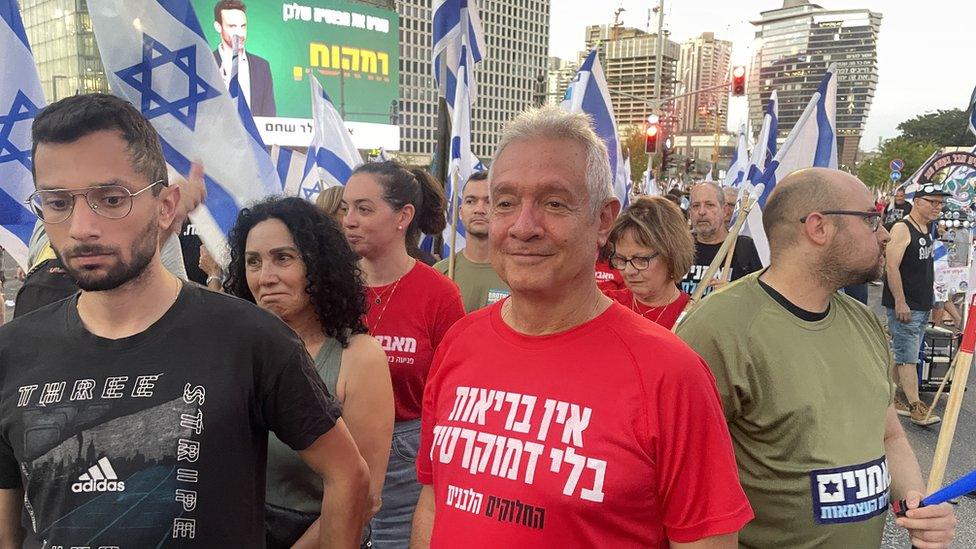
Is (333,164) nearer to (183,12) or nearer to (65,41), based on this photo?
(183,12)

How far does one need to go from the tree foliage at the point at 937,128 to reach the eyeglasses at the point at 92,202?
62437 mm

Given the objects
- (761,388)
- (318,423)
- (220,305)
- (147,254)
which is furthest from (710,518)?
(147,254)

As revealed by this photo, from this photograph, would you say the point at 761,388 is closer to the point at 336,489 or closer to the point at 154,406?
the point at 336,489

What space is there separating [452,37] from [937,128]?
6152 cm

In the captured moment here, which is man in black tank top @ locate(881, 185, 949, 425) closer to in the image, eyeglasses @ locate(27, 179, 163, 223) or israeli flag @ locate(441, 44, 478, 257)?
israeli flag @ locate(441, 44, 478, 257)

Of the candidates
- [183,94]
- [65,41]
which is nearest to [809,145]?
[183,94]

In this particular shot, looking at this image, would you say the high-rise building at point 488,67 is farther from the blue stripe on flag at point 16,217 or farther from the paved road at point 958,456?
the blue stripe on flag at point 16,217

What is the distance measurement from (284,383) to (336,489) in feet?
1.17

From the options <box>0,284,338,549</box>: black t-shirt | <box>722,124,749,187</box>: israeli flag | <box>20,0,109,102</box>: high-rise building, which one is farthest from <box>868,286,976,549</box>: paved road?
<box>20,0,109,102</box>: high-rise building

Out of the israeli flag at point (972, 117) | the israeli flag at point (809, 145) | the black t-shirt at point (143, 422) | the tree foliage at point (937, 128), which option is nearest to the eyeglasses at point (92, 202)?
the black t-shirt at point (143, 422)

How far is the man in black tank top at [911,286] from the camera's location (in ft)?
20.7

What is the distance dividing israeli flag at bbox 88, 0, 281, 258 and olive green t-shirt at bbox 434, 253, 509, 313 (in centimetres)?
134

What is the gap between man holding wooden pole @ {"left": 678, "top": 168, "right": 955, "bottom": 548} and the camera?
204cm

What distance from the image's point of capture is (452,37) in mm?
6207
